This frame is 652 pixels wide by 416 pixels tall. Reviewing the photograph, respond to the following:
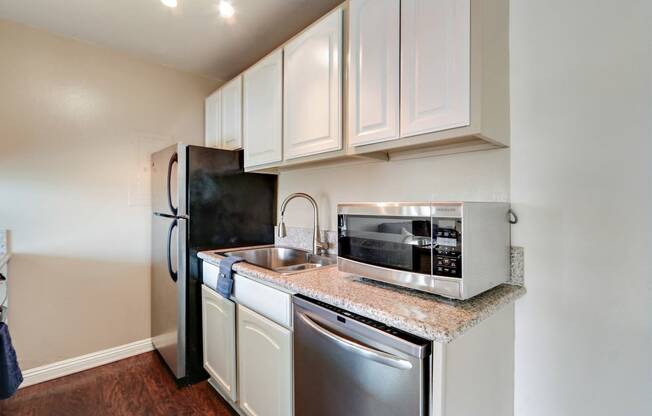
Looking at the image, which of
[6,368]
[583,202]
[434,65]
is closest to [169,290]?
[6,368]

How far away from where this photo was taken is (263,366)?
4.77 ft

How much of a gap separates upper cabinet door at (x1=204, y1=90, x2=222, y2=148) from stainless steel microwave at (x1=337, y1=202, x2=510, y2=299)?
1.72 meters

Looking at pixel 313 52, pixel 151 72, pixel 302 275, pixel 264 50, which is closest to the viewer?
pixel 302 275

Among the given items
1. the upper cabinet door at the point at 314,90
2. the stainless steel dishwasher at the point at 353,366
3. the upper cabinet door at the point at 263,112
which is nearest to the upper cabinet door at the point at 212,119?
the upper cabinet door at the point at 263,112

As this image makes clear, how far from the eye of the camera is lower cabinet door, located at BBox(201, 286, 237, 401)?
5.54 feet

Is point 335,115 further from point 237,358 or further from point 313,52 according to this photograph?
point 237,358

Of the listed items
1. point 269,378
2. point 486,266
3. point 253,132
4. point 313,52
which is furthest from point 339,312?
point 253,132

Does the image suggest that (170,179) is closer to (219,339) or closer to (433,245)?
(219,339)

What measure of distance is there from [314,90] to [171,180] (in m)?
1.20

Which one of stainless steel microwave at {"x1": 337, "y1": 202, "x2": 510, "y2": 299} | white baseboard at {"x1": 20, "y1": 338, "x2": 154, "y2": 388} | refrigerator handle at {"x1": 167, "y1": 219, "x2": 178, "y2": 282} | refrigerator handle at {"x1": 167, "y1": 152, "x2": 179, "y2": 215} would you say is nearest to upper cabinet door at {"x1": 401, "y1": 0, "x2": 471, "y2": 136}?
stainless steel microwave at {"x1": 337, "y1": 202, "x2": 510, "y2": 299}

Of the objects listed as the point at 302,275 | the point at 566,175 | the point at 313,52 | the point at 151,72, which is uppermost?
the point at 151,72

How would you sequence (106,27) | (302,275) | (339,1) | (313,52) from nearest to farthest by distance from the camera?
(302,275)
(313,52)
(339,1)
(106,27)

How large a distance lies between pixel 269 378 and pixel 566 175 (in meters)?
1.51

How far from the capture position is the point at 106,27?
205cm
